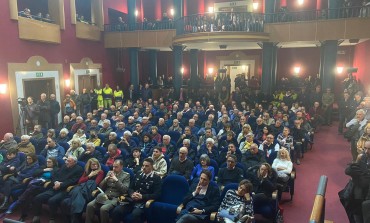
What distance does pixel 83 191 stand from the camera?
463 centimetres

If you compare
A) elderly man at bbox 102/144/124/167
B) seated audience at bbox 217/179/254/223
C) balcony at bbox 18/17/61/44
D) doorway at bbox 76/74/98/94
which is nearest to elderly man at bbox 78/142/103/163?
elderly man at bbox 102/144/124/167

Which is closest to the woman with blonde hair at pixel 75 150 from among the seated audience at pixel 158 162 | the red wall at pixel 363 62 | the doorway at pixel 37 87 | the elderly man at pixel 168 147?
the elderly man at pixel 168 147

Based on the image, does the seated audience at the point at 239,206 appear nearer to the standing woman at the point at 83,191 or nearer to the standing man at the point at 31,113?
the standing woman at the point at 83,191

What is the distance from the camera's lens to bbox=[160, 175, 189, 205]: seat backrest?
4.56m

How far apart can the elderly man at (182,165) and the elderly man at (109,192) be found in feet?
2.96

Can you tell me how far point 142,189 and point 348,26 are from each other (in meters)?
9.90

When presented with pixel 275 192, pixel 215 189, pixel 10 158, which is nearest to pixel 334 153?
pixel 275 192

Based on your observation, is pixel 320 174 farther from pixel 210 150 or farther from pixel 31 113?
pixel 31 113

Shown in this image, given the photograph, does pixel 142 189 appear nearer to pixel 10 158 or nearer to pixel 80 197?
pixel 80 197

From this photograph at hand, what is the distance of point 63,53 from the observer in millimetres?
12156

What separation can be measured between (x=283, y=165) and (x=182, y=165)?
1.85m

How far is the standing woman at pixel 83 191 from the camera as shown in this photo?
4.48 metres

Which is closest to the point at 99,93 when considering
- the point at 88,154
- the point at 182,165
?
the point at 88,154

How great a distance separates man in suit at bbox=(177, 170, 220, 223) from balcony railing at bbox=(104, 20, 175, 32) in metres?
10.2
